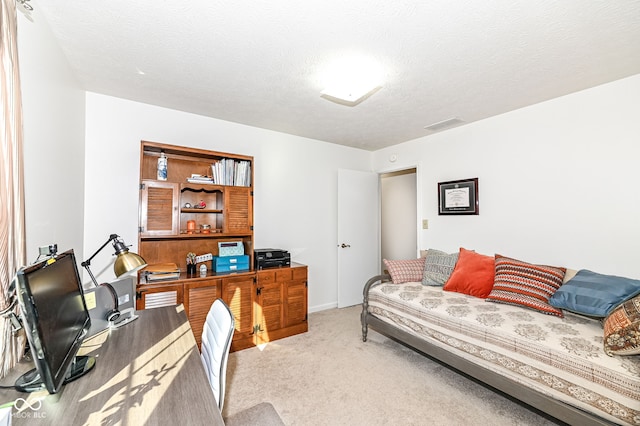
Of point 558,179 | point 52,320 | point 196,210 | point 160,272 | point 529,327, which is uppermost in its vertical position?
point 558,179

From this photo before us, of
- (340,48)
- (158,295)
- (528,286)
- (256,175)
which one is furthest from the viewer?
(256,175)

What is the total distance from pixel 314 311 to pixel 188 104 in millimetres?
3082

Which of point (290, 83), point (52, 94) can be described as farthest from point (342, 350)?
point (52, 94)

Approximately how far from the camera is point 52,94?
1.77 m

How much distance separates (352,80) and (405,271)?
2166 millimetres

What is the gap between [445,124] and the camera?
344cm

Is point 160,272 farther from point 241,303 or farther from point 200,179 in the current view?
point 200,179

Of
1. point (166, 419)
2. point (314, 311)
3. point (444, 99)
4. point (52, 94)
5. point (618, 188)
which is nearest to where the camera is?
point (166, 419)

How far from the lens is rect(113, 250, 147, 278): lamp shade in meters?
1.65

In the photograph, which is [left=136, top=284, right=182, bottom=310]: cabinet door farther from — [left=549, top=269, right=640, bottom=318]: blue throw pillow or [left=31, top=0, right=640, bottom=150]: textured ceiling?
[left=549, top=269, right=640, bottom=318]: blue throw pillow

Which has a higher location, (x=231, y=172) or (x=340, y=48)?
(x=340, y=48)

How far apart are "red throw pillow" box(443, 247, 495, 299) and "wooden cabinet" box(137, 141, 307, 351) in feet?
5.43

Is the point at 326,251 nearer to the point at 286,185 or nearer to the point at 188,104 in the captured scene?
the point at 286,185

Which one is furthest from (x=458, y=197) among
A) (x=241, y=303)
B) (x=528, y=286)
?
(x=241, y=303)
